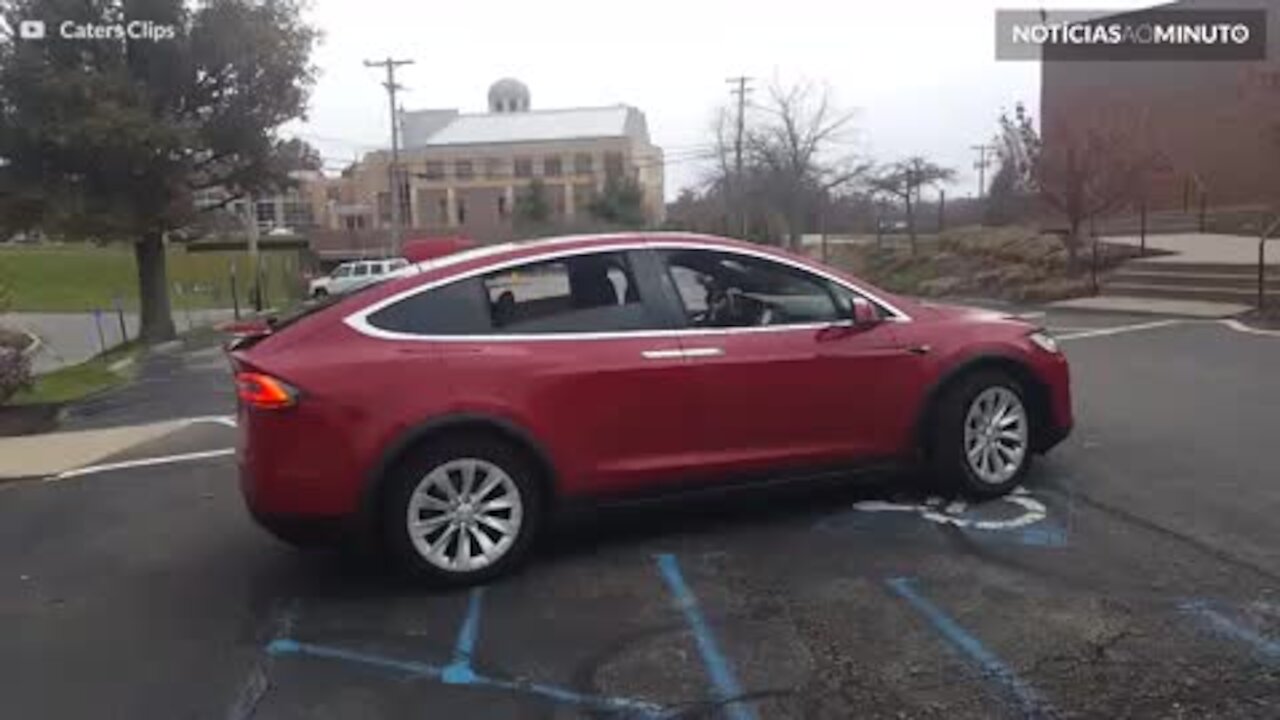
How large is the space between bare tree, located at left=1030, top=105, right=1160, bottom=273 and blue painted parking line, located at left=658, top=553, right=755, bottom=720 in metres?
20.0

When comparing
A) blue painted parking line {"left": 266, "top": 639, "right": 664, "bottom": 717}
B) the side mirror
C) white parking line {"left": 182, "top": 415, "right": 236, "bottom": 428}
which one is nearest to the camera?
blue painted parking line {"left": 266, "top": 639, "right": 664, "bottom": 717}

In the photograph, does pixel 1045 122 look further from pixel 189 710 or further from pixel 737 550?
pixel 189 710

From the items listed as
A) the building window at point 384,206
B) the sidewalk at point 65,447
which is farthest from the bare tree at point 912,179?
the building window at point 384,206

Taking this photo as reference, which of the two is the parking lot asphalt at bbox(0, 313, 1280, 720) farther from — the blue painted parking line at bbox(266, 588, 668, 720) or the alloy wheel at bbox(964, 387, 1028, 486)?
the alloy wheel at bbox(964, 387, 1028, 486)

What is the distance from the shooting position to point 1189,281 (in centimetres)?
2066

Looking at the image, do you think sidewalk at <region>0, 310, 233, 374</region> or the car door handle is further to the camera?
sidewalk at <region>0, 310, 233, 374</region>

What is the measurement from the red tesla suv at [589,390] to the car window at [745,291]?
0.04 ft

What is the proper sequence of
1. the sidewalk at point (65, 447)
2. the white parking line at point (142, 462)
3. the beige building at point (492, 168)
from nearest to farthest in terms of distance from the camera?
the white parking line at point (142, 462) < the sidewalk at point (65, 447) < the beige building at point (492, 168)

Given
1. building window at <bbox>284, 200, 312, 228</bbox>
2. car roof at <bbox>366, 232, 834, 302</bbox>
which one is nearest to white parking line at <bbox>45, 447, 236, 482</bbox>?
car roof at <bbox>366, 232, 834, 302</bbox>

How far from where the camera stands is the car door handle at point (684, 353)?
5.65m

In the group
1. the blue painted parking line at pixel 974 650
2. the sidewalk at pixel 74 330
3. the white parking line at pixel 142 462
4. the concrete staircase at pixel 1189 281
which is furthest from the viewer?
the sidewalk at pixel 74 330

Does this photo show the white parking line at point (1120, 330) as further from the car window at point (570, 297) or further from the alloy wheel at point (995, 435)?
the car window at point (570, 297)

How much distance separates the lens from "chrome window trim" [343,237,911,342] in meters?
5.35
